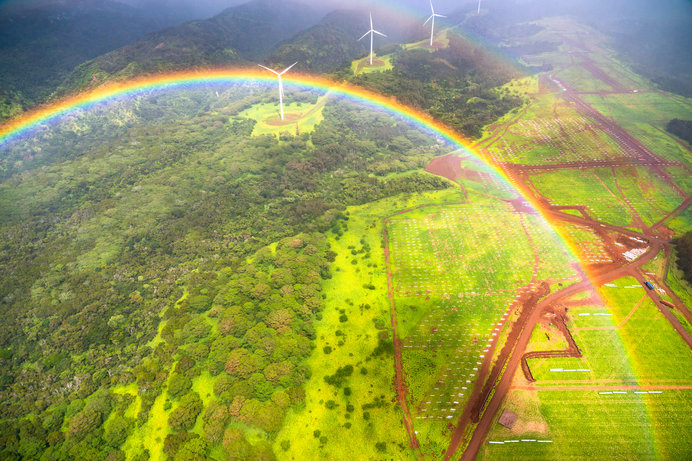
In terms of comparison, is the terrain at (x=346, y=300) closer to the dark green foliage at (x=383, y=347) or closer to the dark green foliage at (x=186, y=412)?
the dark green foliage at (x=186, y=412)

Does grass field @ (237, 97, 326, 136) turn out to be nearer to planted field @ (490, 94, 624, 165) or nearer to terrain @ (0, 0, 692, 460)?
terrain @ (0, 0, 692, 460)

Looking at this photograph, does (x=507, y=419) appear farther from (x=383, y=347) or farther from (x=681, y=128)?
(x=681, y=128)

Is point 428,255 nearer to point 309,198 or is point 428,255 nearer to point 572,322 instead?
Answer: point 572,322

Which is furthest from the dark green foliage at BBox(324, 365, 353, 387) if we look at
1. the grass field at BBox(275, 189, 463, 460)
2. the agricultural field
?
the agricultural field

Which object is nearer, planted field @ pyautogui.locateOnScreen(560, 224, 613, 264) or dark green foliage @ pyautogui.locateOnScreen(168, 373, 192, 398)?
dark green foliage @ pyautogui.locateOnScreen(168, 373, 192, 398)

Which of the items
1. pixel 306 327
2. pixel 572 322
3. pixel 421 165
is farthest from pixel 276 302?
pixel 421 165

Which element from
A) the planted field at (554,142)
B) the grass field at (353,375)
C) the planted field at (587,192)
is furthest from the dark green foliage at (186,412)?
the planted field at (554,142)

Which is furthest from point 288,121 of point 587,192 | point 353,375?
point 353,375
